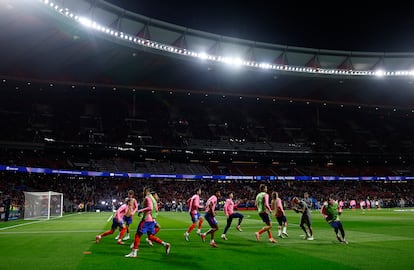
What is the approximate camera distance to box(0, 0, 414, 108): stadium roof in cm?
3362

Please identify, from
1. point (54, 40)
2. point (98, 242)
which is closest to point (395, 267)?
point (98, 242)

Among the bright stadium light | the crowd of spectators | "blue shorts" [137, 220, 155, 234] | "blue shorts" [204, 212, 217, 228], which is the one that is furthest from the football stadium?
"blue shorts" [137, 220, 155, 234]

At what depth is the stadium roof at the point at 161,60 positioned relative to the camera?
33.6 m

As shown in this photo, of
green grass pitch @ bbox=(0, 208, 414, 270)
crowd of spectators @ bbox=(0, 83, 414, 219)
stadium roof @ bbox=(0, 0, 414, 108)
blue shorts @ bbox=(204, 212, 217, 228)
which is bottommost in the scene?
green grass pitch @ bbox=(0, 208, 414, 270)

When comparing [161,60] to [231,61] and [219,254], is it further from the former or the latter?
[219,254]

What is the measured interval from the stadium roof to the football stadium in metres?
0.20

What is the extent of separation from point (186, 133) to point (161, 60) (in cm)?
2099

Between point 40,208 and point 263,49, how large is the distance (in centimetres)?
3166

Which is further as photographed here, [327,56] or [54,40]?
[327,56]

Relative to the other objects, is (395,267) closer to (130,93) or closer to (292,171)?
(130,93)

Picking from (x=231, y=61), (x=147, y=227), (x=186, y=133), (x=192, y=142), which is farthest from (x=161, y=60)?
(x=147, y=227)

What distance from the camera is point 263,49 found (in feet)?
149

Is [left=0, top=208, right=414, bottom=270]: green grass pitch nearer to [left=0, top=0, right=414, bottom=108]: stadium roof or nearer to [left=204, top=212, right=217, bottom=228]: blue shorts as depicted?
[left=204, top=212, right=217, bottom=228]: blue shorts

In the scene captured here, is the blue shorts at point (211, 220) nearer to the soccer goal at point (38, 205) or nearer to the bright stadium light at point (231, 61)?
the soccer goal at point (38, 205)
